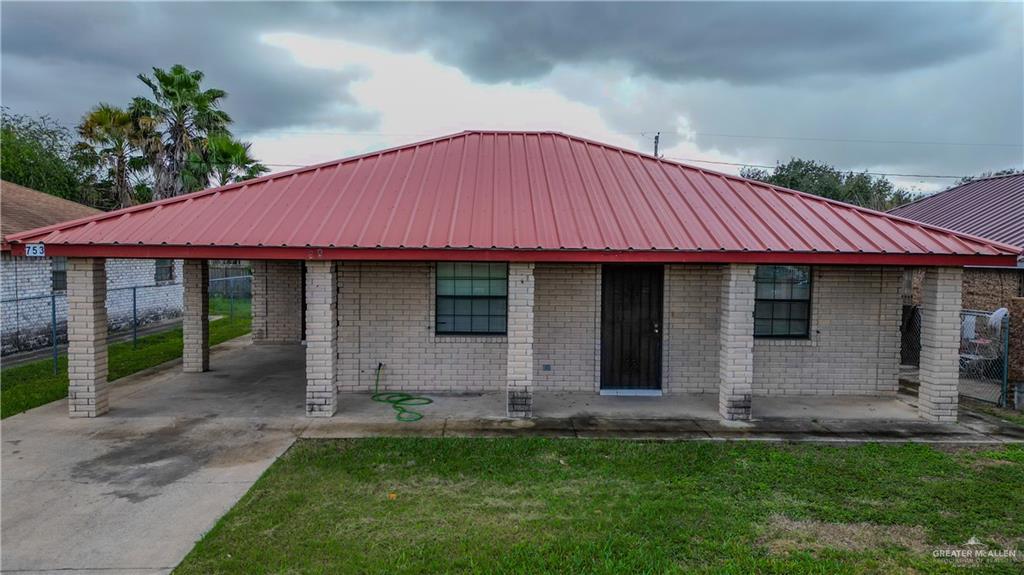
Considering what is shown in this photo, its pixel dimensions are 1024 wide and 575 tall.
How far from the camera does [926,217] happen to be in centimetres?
1689

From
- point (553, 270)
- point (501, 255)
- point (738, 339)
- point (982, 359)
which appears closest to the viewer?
point (501, 255)

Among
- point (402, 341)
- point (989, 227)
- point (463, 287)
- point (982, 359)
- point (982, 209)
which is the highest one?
point (982, 209)

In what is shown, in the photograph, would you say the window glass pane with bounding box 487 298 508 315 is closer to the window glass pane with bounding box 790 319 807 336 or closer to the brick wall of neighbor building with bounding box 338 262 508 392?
the brick wall of neighbor building with bounding box 338 262 508 392

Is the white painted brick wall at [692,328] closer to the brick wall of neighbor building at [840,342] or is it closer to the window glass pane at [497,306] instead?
the brick wall of neighbor building at [840,342]

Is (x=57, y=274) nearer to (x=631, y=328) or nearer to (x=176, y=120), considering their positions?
(x=176, y=120)

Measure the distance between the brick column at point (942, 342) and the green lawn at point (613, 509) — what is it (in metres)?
1.18

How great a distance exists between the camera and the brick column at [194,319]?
1130 centimetres

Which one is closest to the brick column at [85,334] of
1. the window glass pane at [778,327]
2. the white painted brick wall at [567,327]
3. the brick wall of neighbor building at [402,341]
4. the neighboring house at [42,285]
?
the brick wall of neighbor building at [402,341]

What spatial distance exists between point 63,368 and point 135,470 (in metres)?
7.52

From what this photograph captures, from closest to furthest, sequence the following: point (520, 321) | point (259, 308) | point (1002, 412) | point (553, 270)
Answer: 1. point (520, 321)
2. point (1002, 412)
3. point (553, 270)
4. point (259, 308)

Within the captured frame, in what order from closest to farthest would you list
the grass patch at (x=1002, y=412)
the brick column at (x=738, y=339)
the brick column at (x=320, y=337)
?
the brick column at (x=320, y=337) < the brick column at (x=738, y=339) < the grass patch at (x=1002, y=412)

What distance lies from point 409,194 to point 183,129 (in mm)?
15742

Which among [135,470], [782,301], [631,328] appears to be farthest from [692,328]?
[135,470]

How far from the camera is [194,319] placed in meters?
11.4
